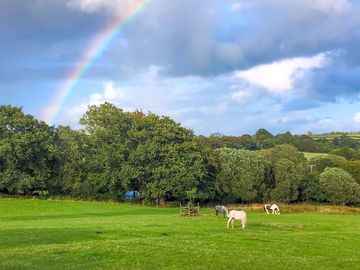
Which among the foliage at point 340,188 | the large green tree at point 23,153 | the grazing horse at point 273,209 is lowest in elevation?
the grazing horse at point 273,209

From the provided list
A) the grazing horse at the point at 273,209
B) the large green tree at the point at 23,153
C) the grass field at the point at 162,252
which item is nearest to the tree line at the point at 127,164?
the large green tree at the point at 23,153

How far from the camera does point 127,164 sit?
3152 inches

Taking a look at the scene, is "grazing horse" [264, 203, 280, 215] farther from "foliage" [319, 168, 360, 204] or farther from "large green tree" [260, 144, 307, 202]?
"foliage" [319, 168, 360, 204]

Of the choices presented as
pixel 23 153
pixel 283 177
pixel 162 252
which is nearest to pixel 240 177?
pixel 283 177

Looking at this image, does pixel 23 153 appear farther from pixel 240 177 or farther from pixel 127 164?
pixel 240 177

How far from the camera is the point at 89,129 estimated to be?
87.1m

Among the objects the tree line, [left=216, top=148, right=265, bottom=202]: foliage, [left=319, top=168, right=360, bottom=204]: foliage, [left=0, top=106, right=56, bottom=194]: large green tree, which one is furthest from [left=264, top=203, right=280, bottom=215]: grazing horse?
[left=0, top=106, right=56, bottom=194]: large green tree

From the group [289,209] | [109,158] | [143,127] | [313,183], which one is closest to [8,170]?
[109,158]

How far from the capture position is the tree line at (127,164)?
3034 inches

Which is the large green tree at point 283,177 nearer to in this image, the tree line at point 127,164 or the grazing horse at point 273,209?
the tree line at point 127,164

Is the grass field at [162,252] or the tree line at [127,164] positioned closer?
the grass field at [162,252]

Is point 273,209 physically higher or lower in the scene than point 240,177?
lower

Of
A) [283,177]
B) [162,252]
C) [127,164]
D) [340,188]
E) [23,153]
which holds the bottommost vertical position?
[162,252]

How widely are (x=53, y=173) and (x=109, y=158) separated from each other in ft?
33.8
